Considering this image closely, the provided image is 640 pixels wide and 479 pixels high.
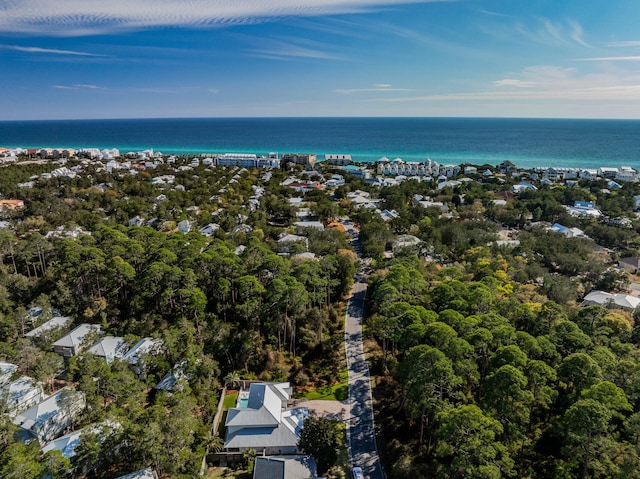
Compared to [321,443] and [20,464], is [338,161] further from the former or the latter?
[20,464]

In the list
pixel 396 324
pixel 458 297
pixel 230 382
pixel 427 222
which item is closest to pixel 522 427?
pixel 396 324

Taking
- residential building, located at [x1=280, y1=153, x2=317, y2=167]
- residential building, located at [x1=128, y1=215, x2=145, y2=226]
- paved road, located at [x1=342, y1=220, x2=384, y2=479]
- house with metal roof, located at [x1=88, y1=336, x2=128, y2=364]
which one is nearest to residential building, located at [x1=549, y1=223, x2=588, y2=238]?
paved road, located at [x1=342, y1=220, x2=384, y2=479]

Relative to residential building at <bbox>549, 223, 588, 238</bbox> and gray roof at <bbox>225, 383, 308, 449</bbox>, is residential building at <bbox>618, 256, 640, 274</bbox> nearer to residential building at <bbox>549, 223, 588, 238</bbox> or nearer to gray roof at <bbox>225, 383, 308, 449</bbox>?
residential building at <bbox>549, 223, 588, 238</bbox>

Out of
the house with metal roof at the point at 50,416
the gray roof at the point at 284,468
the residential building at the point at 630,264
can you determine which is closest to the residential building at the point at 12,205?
the house with metal roof at the point at 50,416

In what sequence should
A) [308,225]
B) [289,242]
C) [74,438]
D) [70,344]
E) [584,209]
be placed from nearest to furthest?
[74,438] < [70,344] < [289,242] < [308,225] < [584,209]

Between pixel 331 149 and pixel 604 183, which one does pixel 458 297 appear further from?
pixel 331 149

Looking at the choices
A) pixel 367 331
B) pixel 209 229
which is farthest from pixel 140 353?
pixel 209 229

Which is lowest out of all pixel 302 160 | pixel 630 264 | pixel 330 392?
pixel 330 392
